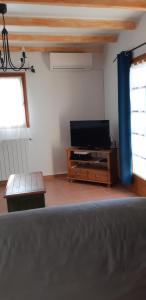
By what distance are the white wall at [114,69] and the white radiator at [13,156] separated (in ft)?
5.28

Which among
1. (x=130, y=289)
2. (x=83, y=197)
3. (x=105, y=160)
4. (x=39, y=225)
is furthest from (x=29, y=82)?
(x=130, y=289)

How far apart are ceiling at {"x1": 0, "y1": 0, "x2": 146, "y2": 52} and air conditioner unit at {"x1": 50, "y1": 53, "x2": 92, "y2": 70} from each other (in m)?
0.23

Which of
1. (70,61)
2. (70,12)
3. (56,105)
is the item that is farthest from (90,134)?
(70,12)

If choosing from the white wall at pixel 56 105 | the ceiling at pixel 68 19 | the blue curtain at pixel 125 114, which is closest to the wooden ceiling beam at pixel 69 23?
the ceiling at pixel 68 19

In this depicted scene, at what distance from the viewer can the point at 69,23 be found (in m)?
3.20

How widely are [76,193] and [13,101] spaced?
197 centimetres

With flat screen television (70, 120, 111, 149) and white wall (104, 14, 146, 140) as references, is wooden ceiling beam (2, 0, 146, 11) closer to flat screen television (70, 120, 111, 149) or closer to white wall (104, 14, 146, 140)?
white wall (104, 14, 146, 140)

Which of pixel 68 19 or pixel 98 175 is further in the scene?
pixel 98 175

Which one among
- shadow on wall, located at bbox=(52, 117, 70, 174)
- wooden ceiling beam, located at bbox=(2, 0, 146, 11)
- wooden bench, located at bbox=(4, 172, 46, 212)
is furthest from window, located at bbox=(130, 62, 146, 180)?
wooden bench, located at bbox=(4, 172, 46, 212)

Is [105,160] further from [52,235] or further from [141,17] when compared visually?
[52,235]

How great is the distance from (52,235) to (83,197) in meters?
2.56

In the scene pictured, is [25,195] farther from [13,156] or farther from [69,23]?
[69,23]

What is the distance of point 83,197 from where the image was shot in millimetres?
3814

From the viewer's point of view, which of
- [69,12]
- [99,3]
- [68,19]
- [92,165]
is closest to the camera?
[99,3]
